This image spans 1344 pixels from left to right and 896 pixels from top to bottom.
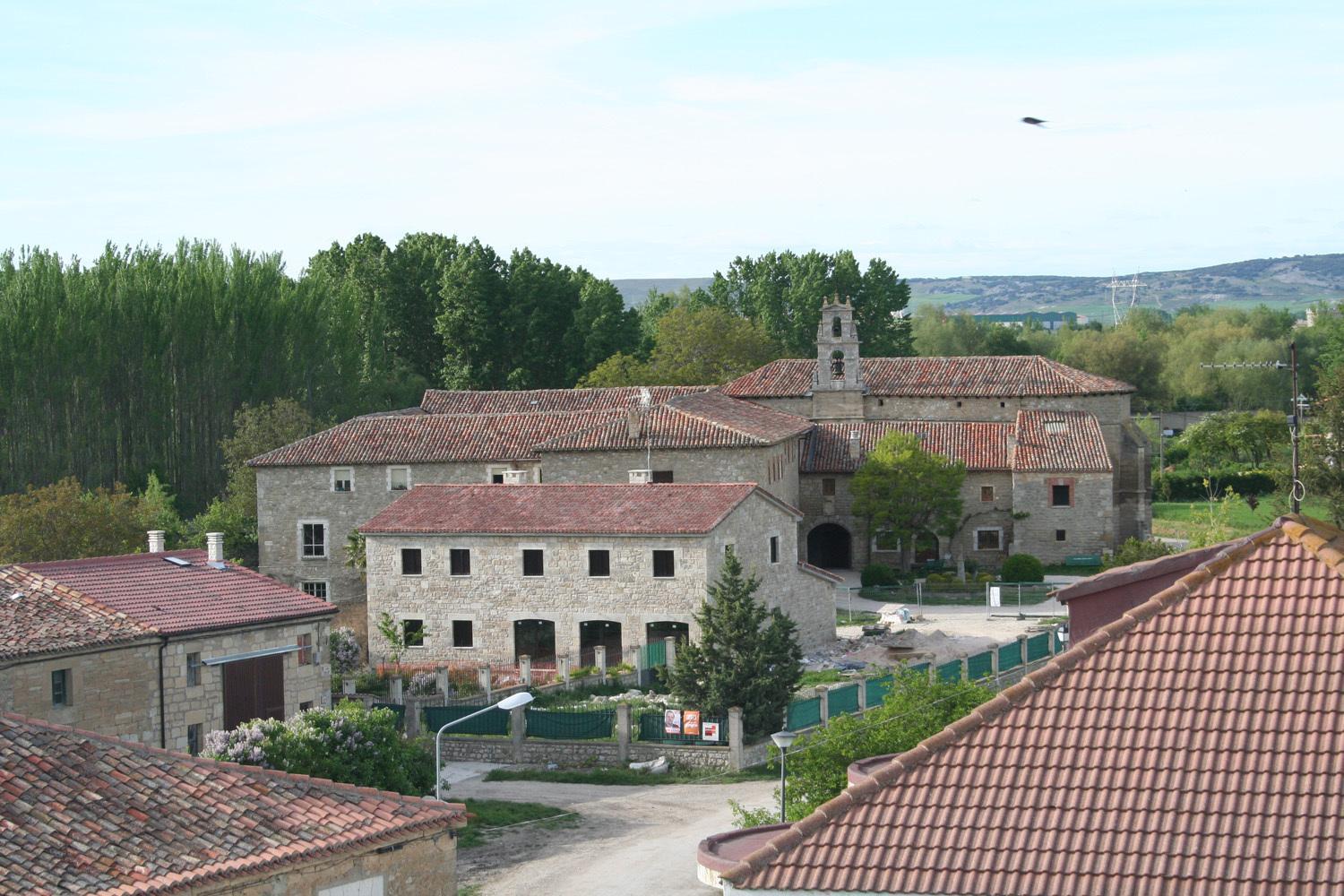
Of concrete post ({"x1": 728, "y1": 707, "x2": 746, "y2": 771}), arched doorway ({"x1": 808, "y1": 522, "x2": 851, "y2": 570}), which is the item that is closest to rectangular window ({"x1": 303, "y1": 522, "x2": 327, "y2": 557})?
arched doorway ({"x1": 808, "y1": 522, "x2": 851, "y2": 570})

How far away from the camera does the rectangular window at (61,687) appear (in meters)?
28.0

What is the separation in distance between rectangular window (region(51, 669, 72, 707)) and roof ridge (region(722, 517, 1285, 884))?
19063 mm

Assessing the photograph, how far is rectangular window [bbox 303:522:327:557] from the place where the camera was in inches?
2100

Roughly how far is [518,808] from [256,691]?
5394mm

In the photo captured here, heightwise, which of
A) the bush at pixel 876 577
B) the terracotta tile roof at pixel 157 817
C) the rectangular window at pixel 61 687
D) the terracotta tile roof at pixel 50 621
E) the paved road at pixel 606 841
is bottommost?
the paved road at pixel 606 841

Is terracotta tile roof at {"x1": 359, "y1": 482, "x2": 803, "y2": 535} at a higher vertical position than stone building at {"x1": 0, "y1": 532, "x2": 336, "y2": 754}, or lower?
higher

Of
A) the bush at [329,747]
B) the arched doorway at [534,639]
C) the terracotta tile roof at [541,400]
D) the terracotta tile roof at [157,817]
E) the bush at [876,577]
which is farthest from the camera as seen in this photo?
the terracotta tile roof at [541,400]

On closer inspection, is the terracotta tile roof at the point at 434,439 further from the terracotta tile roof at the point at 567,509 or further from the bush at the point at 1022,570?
the bush at the point at 1022,570

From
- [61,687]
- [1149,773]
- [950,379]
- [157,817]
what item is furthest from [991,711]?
[950,379]

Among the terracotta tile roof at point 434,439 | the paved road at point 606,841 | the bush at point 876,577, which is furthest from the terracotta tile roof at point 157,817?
the bush at point 876,577

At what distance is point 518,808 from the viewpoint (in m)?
29.8

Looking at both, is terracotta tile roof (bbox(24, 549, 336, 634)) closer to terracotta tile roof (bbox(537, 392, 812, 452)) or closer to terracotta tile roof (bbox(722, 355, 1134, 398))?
terracotta tile roof (bbox(537, 392, 812, 452))

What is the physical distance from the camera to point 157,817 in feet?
55.7

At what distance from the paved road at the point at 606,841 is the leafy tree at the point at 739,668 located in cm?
192
